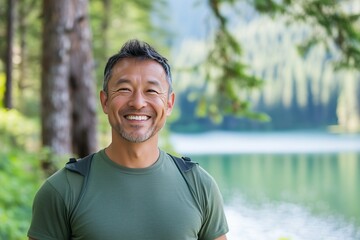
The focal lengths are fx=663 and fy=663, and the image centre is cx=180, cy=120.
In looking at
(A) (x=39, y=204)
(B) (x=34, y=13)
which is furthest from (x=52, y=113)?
(B) (x=34, y=13)

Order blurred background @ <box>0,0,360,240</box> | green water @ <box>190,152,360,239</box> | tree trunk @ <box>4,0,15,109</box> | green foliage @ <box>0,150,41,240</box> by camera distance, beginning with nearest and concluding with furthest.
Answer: green foliage @ <box>0,150,41,240</box>, blurred background @ <box>0,0,360,240</box>, tree trunk @ <box>4,0,15,109</box>, green water @ <box>190,152,360,239</box>

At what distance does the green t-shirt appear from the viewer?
6.33 ft

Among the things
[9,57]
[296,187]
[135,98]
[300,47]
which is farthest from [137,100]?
[296,187]

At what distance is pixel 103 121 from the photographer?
21109 mm

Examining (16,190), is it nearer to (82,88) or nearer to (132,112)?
(82,88)

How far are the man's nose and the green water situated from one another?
13.0 metres

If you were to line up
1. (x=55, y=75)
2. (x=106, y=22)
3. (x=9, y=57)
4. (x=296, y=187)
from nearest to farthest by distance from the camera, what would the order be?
(x=55, y=75) < (x=9, y=57) < (x=106, y=22) < (x=296, y=187)

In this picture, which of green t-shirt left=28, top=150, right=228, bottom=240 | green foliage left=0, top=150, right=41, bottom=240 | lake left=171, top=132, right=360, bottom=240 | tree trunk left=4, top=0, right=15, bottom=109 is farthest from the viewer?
lake left=171, top=132, right=360, bottom=240

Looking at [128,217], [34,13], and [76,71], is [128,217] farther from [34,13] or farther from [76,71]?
[34,13]

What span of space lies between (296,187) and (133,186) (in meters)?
30.0

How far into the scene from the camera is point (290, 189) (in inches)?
1200

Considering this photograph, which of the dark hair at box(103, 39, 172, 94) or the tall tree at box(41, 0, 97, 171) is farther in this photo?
the tall tree at box(41, 0, 97, 171)

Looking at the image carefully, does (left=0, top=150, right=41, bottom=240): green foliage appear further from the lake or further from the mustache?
the mustache

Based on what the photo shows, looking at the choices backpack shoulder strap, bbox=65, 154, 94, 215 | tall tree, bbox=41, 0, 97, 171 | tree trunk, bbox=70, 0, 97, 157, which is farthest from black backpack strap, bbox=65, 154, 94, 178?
tree trunk, bbox=70, 0, 97, 157
